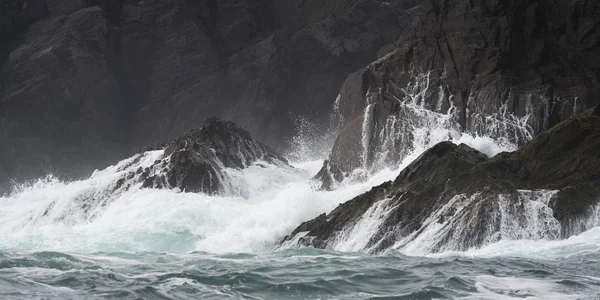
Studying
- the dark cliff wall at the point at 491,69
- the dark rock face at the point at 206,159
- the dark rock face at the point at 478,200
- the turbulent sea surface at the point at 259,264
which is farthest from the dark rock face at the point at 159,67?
the dark rock face at the point at 478,200

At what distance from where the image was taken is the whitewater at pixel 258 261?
45.2ft

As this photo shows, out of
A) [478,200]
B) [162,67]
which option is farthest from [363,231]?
[162,67]

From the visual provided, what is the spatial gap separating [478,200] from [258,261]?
554 cm

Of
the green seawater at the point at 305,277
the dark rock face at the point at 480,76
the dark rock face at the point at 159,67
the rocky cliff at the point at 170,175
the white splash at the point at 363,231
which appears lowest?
the green seawater at the point at 305,277

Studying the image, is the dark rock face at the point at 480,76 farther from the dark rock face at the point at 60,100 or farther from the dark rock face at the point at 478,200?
the dark rock face at the point at 60,100

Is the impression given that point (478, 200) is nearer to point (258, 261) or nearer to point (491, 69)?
point (258, 261)

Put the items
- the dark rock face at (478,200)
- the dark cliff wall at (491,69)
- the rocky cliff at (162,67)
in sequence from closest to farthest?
the dark rock face at (478,200), the dark cliff wall at (491,69), the rocky cliff at (162,67)

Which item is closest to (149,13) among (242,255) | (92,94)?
(92,94)

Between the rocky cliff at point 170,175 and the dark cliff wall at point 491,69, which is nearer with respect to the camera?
the dark cliff wall at point 491,69

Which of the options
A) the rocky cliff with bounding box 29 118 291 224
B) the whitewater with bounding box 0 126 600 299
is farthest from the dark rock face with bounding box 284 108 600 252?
the rocky cliff with bounding box 29 118 291 224

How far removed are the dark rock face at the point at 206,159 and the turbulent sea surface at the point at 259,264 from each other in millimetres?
3170

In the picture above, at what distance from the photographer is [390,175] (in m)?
30.3

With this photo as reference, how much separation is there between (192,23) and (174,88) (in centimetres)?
502

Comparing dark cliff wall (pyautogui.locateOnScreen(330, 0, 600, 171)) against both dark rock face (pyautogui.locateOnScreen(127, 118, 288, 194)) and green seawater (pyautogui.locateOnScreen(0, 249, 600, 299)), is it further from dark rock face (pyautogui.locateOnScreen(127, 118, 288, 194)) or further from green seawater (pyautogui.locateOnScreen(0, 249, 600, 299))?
green seawater (pyautogui.locateOnScreen(0, 249, 600, 299))
